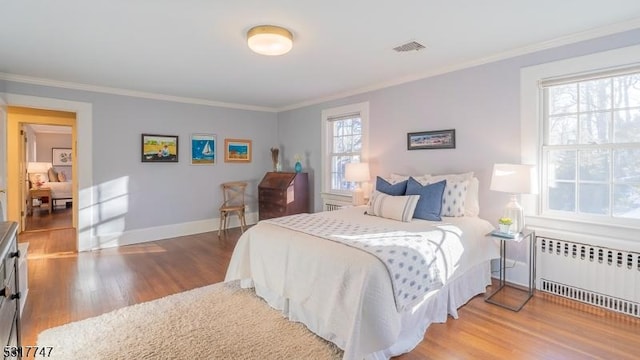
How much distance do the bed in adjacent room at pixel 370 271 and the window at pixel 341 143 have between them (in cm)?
173

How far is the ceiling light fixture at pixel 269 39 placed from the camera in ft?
7.97

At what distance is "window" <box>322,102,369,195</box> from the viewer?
4.61 metres

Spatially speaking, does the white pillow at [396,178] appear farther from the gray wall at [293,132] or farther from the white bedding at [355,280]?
the white bedding at [355,280]

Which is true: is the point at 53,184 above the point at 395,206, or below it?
above

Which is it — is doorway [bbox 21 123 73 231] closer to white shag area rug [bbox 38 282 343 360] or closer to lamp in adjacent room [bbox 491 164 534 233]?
white shag area rug [bbox 38 282 343 360]

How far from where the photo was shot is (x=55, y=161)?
9.19 metres

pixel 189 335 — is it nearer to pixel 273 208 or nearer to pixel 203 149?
pixel 273 208

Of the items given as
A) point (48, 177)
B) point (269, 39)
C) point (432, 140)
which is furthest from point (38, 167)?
point (432, 140)

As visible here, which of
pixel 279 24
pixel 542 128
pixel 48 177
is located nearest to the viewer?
pixel 279 24

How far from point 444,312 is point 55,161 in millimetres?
11019

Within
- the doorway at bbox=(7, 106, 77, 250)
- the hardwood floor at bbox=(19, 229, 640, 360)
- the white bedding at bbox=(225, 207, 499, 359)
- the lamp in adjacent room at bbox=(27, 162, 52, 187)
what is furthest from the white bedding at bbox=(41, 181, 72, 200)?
the white bedding at bbox=(225, 207, 499, 359)

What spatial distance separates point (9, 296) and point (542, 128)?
3797 millimetres

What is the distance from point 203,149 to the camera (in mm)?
5312

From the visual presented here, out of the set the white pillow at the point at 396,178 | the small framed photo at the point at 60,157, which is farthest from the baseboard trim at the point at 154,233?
the small framed photo at the point at 60,157
